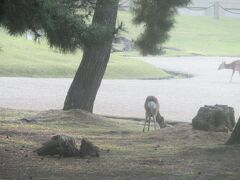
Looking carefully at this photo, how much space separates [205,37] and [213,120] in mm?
54814

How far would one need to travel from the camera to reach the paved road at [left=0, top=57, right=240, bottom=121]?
20.2 m

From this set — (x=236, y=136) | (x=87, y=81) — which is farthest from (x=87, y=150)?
(x=87, y=81)

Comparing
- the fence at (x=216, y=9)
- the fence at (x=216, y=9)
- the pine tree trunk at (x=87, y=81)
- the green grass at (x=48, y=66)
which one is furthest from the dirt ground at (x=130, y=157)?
the fence at (x=216, y=9)

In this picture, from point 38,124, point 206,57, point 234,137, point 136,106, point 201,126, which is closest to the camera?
point 234,137

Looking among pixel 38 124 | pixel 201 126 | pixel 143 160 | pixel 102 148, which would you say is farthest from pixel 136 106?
pixel 143 160

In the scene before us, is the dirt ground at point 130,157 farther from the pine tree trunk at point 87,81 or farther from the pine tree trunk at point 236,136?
the pine tree trunk at point 87,81

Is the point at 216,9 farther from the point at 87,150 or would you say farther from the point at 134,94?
the point at 87,150

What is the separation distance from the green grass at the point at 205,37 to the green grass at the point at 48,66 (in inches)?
617

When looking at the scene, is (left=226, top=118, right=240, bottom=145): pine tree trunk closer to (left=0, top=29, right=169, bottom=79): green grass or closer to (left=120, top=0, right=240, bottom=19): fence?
(left=0, top=29, right=169, bottom=79): green grass

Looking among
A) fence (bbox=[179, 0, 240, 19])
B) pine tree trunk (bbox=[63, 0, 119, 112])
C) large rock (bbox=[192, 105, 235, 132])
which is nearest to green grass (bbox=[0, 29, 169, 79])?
pine tree trunk (bbox=[63, 0, 119, 112])

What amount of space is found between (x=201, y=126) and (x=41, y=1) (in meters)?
5.03

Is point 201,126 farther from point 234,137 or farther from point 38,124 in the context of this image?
point 38,124

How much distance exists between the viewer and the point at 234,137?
31.4 ft

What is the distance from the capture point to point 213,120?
11672 millimetres
